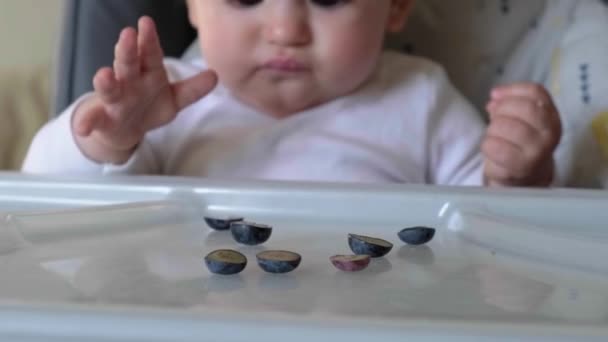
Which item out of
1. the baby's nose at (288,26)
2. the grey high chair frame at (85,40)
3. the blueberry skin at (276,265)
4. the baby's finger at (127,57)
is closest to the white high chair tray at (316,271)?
the blueberry skin at (276,265)

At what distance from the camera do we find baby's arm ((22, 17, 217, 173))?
28.0 inches

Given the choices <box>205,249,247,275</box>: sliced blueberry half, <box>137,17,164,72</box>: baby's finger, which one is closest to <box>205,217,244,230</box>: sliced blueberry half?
<box>205,249,247,275</box>: sliced blueberry half

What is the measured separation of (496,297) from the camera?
1.35ft

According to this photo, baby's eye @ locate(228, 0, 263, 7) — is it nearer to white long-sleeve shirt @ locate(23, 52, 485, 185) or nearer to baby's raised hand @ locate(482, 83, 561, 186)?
white long-sleeve shirt @ locate(23, 52, 485, 185)

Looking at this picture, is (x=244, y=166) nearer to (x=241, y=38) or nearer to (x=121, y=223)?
(x=241, y=38)

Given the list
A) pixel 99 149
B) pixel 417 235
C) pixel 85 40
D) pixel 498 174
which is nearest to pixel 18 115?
pixel 85 40

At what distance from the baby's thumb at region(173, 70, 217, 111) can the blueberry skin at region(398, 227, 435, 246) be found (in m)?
0.31

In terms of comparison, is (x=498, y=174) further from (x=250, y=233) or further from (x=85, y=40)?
(x=85, y=40)

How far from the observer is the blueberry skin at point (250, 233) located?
1.72 feet

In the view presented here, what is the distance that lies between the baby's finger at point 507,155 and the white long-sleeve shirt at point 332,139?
0.43ft

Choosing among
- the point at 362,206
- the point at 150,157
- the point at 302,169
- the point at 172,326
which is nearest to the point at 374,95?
the point at 302,169

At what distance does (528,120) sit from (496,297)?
0.39 meters

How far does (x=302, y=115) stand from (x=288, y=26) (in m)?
0.13

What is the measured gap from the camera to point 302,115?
3.04ft
